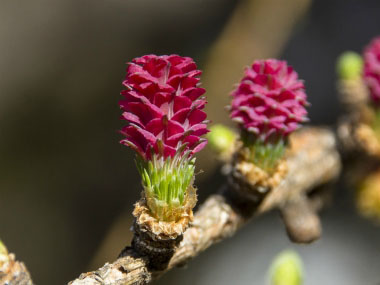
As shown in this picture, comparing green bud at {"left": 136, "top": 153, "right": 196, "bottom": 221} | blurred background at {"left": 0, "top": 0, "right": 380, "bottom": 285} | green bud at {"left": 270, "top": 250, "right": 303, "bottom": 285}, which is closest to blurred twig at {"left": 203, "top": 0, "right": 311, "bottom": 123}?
blurred background at {"left": 0, "top": 0, "right": 380, "bottom": 285}

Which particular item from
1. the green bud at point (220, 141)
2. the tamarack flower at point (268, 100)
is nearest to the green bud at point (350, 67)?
the green bud at point (220, 141)

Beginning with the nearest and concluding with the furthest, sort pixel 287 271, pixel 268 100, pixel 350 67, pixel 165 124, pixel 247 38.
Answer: pixel 165 124, pixel 268 100, pixel 287 271, pixel 350 67, pixel 247 38

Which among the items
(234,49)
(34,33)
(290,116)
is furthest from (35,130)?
(290,116)

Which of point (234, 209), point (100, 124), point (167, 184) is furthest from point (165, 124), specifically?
point (100, 124)

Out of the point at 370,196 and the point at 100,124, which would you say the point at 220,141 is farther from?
the point at 100,124

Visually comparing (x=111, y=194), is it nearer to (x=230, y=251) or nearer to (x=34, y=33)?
(x=230, y=251)

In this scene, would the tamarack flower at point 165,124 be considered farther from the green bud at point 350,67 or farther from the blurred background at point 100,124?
the blurred background at point 100,124

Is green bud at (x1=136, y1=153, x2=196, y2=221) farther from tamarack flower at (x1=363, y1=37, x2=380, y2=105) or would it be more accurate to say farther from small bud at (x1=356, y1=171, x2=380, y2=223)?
small bud at (x1=356, y1=171, x2=380, y2=223)
